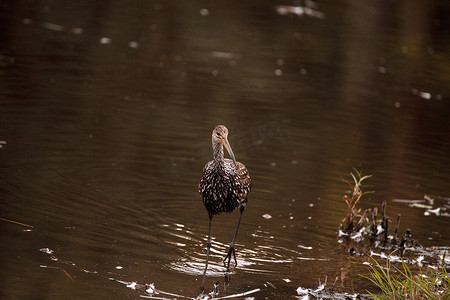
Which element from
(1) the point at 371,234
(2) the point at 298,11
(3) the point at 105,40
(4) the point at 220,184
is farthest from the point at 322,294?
(2) the point at 298,11

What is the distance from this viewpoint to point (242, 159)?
36.9 feet

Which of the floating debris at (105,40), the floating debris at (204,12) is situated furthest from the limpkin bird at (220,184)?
the floating debris at (204,12)

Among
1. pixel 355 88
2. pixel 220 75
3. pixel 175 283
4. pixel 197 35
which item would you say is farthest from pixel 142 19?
pixel 175 283

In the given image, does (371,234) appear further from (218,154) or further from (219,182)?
(218,154)

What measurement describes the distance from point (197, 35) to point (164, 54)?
2.46m

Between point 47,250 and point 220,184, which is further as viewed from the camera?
point 220,184

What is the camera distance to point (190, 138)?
1167cm

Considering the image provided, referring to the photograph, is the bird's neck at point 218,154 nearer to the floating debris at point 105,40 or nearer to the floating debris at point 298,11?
the floating debris at point 105,40

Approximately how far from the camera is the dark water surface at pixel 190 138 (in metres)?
7.61

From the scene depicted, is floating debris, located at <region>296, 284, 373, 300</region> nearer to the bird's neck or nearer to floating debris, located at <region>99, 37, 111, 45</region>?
the bird's neck

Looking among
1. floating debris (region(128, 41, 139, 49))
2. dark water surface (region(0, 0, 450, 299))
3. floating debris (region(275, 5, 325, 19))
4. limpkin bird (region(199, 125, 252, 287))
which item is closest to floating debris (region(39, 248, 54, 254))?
dark water surface (region(0, 0, 450, 299))

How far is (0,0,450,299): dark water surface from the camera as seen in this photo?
7.61 metres

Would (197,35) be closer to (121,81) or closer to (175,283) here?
(121,81)

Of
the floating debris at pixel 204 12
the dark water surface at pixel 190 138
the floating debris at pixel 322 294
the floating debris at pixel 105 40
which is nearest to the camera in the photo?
the floating debris at pixel 322 294
